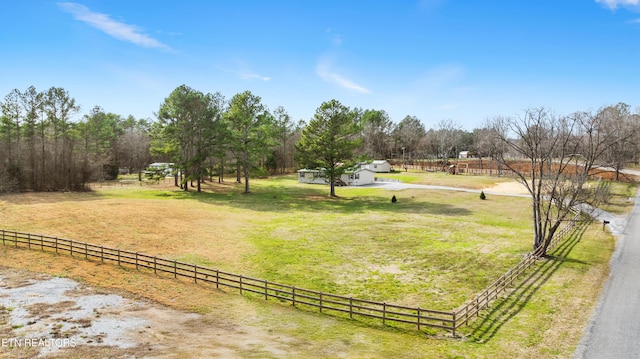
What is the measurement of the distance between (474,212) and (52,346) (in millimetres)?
40613

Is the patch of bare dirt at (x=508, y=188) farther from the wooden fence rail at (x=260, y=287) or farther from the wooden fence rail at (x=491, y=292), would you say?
the wooden fence rail at (x=260, y=287)

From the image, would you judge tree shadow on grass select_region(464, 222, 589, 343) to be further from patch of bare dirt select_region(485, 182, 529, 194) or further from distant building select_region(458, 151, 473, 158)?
distant building select_region(458, 151, 473, 158)

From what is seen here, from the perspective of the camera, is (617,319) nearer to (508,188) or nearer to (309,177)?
(508,188)

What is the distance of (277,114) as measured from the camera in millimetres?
104062

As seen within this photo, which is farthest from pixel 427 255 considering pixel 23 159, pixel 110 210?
pixel 23 159

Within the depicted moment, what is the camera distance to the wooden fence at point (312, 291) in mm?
17000

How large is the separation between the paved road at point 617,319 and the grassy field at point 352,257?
565mm

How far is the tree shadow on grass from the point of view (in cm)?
1650

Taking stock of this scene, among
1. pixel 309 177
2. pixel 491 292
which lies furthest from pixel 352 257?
pixel 309 177

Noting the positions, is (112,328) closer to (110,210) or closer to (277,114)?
(110,210)

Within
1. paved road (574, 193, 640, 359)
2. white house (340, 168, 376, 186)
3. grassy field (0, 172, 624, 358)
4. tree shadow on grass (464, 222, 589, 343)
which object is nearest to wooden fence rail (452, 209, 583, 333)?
tree shadow on grass (464, 222, 589, 343)

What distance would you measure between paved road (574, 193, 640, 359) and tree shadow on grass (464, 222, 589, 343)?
109 inches

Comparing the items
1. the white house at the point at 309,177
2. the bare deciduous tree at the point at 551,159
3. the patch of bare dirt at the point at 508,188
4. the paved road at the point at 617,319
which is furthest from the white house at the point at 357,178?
the paved road at the point at 617,319

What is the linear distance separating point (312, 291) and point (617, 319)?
13.0 m
